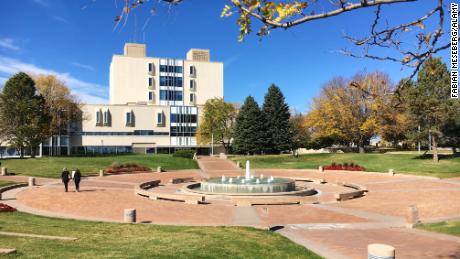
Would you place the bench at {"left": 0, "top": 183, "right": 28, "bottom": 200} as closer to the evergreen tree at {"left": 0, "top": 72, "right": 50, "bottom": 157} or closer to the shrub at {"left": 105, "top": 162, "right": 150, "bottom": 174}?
the shrub at {"left": 105, "top": 162, "right": 150, "bottom": 174}

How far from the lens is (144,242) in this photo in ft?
41.8

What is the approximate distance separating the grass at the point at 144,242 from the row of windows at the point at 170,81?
81.4 m

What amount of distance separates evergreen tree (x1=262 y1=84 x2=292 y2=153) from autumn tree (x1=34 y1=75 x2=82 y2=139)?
114 feet

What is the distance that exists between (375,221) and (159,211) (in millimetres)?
10869

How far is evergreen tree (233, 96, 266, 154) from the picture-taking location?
7350 centimetres

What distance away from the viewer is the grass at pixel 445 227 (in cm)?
1553

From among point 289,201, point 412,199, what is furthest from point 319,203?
point 412,199

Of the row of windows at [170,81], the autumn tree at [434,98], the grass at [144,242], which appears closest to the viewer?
the grass at [144,242]

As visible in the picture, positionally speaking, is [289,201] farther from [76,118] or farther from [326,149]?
[326,149]

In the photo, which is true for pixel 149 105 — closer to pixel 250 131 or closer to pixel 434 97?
pixel 250 131

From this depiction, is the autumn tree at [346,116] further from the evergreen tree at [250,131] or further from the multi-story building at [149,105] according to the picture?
the multi-story building at [149,105]

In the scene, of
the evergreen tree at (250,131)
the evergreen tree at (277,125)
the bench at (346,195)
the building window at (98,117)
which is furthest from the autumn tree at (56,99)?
the bench at (346,195)

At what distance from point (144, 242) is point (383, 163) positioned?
45.3m

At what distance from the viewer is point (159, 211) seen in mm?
21578
